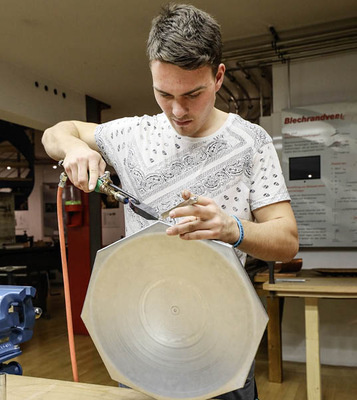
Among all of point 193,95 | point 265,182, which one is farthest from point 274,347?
point 193,95

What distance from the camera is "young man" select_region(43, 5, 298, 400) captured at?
0.97m

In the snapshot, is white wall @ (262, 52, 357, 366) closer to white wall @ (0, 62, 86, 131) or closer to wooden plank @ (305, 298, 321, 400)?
wooden plank @ (305, 298, 321, 400)

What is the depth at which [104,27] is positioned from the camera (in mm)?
3592

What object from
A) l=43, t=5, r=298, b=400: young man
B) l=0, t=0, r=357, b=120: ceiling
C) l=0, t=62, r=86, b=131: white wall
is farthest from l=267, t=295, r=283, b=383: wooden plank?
l=0, t=62, r=86, b=131: white wall

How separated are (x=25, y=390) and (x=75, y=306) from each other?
4.67 m

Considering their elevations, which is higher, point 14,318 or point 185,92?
point 185,92

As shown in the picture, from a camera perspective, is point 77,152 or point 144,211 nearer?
point 144,211

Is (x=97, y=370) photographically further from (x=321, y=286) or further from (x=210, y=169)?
(x=210, y=169)

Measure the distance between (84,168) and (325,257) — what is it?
3.32 m

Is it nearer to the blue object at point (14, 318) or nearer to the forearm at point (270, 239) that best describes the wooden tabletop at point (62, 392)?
the blue object at point (14, 318)

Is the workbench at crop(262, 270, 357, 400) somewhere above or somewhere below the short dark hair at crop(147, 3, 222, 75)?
below

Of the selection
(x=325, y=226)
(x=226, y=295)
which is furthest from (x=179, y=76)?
(x=325, y=226)

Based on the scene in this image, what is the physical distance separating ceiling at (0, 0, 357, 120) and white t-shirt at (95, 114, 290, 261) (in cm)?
236

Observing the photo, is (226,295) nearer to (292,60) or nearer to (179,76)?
(179,76)
